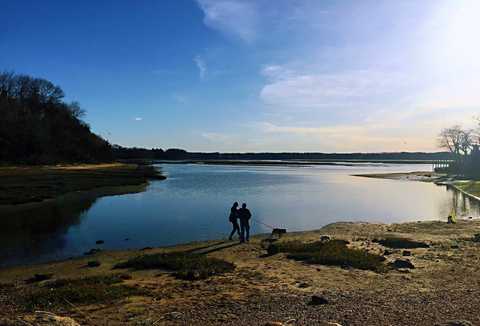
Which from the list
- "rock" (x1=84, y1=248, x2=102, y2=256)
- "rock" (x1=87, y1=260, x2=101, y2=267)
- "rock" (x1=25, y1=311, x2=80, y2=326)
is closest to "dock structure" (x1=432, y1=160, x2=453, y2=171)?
"rock" (x1=84, y1=248, x2=102, y2=256)

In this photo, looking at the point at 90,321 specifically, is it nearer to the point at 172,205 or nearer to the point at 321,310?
the point at 321,310

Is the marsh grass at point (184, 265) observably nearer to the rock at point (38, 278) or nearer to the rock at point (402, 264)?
the rock at point (38, 278)

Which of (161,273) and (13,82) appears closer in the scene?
(161,273)

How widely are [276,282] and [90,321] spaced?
630cm

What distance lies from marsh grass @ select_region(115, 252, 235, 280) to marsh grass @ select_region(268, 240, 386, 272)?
11.6 feet

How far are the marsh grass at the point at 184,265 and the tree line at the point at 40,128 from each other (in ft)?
258

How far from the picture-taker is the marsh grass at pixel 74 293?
1182cm

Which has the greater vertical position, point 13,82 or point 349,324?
point 13,82

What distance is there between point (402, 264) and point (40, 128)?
100290 mm

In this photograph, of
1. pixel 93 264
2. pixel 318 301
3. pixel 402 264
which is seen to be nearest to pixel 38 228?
pixel 93 264

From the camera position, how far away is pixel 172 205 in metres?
40.7

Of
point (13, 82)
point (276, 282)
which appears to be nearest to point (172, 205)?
point (276, 282)

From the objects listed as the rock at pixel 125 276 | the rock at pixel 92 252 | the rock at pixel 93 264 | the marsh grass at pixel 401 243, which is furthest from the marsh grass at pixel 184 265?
the marsh grass at pixel 401 243

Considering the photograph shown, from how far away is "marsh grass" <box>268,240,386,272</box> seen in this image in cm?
1662
